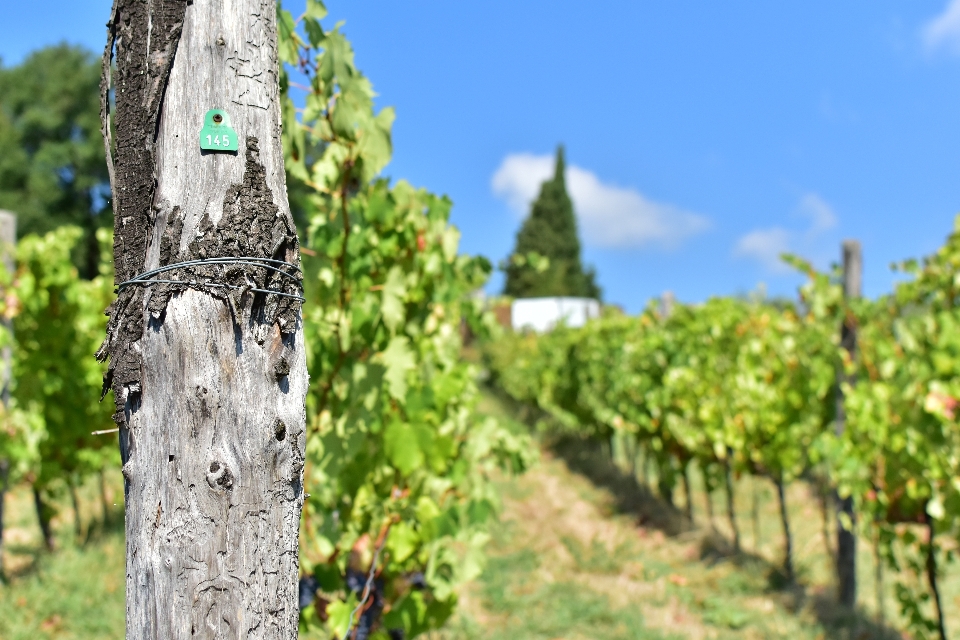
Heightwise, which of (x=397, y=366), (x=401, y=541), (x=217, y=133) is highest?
(x=217, y=133)

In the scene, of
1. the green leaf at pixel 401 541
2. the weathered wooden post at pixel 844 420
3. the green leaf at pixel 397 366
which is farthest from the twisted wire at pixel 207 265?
the weathered wooden post at pixel 844 420

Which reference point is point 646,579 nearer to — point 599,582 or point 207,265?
point 599,582

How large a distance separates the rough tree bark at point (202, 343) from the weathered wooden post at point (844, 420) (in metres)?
4.86

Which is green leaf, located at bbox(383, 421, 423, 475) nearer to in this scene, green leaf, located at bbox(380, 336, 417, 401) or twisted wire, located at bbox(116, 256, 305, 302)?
green leaf, located at bbox(380, 336, 417, 401)

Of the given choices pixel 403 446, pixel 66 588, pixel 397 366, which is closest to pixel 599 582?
pixel 403 446

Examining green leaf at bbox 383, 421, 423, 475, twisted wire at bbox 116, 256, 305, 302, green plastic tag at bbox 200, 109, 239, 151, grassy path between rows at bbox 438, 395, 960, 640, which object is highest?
green plastic tag at bbox 200, 109, 239, 151

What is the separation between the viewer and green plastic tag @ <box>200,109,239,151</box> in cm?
142

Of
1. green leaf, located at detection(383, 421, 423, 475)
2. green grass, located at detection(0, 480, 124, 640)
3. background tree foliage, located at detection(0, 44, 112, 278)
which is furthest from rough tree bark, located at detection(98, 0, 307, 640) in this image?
background tree foliage, located at detection(0, 44, 112, 278)

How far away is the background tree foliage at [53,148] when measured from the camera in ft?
89.8

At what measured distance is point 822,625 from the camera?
500cm

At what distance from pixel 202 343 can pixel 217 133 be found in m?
0.41

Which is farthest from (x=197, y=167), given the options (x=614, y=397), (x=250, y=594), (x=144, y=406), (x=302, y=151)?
(x=614, y=397)

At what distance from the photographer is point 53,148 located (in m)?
27.8

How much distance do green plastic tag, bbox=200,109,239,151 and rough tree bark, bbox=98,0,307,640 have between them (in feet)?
0.05
